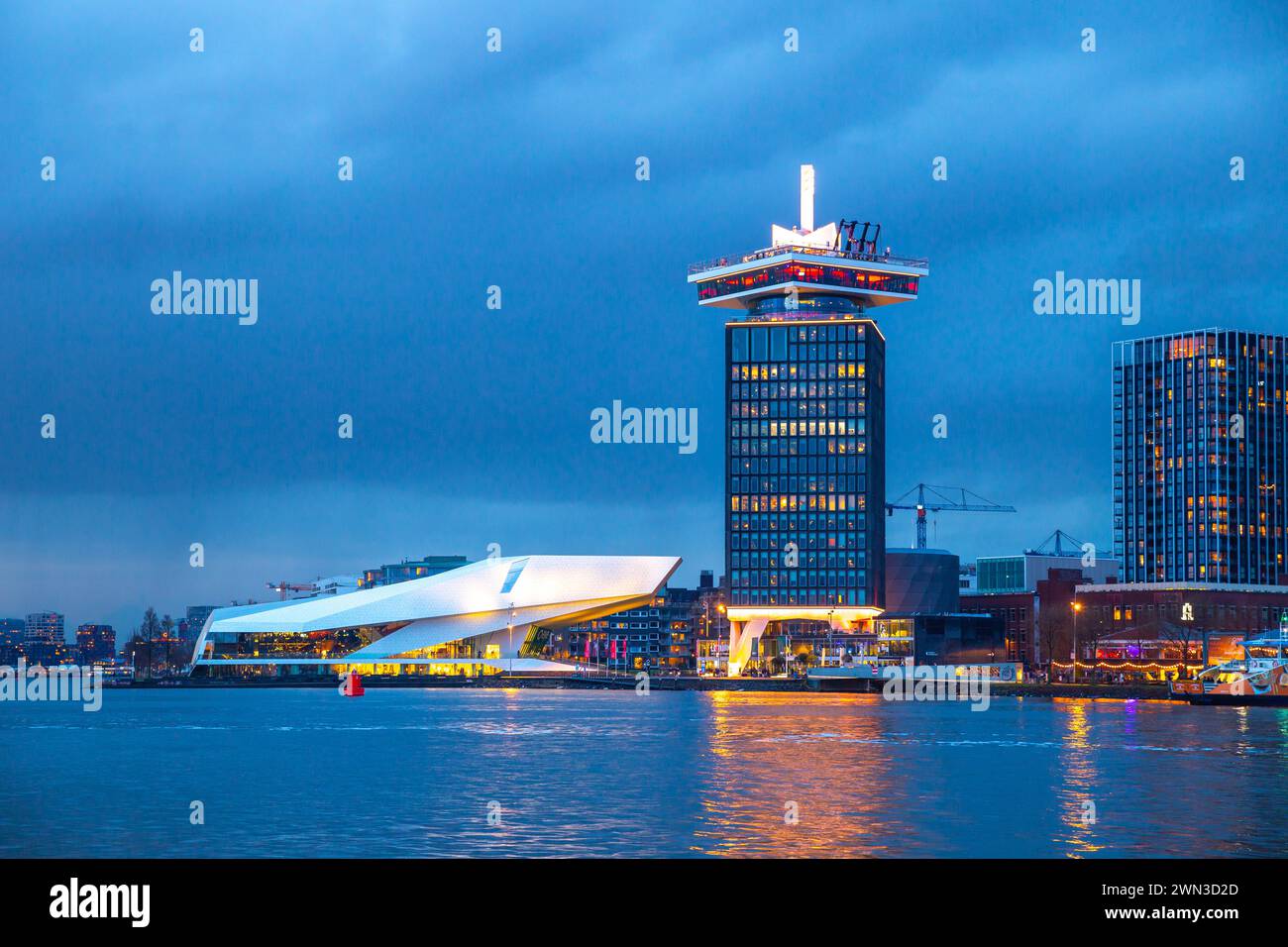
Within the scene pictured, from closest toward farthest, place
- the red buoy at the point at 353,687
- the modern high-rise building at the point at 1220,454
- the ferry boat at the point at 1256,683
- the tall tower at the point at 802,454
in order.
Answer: the ferry boat at the point at 1256,683
the red buoy at the point at 353,687
the tall tower at the point at 802,454
the modern high-rise building at the point at 1220,454

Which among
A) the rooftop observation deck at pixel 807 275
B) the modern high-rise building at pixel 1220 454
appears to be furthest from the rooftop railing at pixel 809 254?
the modern high-rise building at pixel 1220 454

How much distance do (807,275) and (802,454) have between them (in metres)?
16.6

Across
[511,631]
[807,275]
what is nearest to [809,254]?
[807,275]

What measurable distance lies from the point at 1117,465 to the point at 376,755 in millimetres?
155802

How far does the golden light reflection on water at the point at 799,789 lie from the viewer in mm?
24453

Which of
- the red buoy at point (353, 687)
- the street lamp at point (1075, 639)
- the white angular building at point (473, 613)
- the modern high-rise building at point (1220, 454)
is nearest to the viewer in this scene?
the red buoy at point (353, 687)

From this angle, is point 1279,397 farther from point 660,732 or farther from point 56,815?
point 56,815

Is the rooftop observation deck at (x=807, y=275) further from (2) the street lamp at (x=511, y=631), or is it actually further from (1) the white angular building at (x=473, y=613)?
(2) the street lamp at (x=511, y=631)

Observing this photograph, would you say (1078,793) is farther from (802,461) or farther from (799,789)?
(802,461)

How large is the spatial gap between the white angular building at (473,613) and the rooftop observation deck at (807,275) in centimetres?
2662

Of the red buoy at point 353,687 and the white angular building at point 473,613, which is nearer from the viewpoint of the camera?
the red buoy at point 353,687

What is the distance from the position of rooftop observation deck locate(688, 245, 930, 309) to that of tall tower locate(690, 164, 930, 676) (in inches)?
7.8
